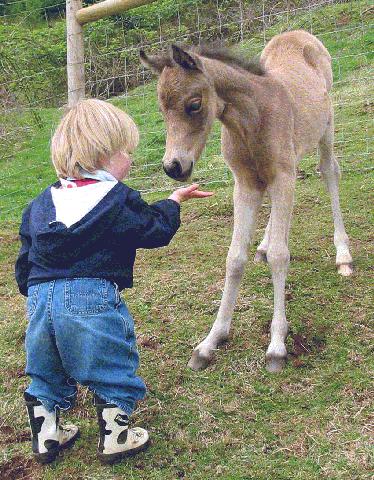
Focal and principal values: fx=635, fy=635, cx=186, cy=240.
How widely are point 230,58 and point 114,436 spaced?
2.24 meters

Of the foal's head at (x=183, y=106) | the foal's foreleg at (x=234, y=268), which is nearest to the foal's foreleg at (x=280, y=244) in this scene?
the foal's foreleg at (x=234, y=268)

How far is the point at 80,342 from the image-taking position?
2.68 metres

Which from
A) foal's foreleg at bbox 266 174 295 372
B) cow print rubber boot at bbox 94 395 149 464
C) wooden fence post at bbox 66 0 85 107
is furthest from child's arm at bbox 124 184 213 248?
wooden fence post at bbox 66 0 85 107

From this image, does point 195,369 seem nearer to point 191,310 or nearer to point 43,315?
point 191,310

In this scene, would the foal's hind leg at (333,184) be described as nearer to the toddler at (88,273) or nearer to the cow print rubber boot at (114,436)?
the toddler at (88,273)

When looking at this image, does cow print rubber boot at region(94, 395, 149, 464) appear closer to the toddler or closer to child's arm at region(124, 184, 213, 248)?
the toddler

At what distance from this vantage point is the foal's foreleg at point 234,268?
3.61 metres

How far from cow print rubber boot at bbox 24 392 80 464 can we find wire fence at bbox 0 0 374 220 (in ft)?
15.0

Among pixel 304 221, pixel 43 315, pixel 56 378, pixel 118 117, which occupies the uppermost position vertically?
pixel 118 117

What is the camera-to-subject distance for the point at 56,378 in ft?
9.34

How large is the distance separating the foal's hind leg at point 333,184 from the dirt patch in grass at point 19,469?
2606mm

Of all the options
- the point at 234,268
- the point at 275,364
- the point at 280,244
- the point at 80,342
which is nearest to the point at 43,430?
the point at 80,342

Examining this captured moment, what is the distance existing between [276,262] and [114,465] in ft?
4.82

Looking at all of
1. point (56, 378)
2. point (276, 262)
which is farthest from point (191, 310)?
point (56, 378)
